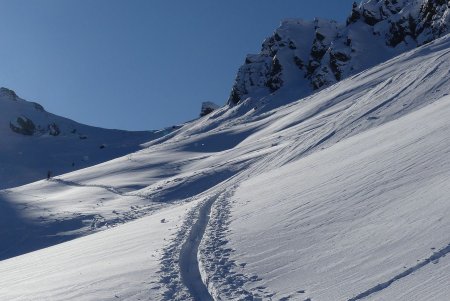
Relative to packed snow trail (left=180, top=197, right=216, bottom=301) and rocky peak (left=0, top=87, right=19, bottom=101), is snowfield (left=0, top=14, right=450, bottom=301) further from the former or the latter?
rocky peak (left=0, top=87, right=19, bottom=101)

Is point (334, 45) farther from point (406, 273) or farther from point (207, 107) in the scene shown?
point (406, 273)

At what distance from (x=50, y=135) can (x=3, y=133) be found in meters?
9.02

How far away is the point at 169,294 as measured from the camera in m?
9.33

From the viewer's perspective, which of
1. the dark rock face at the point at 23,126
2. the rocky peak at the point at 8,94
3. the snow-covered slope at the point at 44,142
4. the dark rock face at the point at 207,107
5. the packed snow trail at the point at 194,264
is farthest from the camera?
the rocky peak at the point at 8,94

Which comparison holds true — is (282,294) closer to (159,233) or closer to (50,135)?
(159,233)

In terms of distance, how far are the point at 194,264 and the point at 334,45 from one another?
85.9 metres

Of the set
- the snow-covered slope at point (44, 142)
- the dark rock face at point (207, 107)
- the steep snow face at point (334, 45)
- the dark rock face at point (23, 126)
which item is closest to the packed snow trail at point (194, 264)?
the snow-covered slope at point (44, 142)

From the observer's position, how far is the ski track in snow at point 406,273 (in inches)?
289

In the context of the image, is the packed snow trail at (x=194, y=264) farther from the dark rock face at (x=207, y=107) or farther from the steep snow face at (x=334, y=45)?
the dark rock face at (x=207, y=107)

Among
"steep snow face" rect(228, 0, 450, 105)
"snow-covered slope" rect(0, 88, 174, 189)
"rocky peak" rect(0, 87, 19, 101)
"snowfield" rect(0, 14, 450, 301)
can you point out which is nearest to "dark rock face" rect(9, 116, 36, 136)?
"snow-covered slope" rect(0, 88, 174, 189)

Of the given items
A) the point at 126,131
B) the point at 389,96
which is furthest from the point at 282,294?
the point at 126,131

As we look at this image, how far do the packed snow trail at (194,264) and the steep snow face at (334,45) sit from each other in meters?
71.7

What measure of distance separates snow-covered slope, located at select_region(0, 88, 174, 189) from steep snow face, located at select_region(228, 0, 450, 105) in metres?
24.9

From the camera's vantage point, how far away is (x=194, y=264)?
37.0ft
